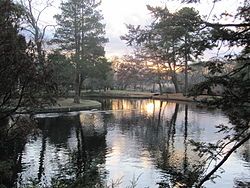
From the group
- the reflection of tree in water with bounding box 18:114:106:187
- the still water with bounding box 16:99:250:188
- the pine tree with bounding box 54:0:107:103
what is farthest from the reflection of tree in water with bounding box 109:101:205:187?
the pine tree with bounding box 54:0:107:103

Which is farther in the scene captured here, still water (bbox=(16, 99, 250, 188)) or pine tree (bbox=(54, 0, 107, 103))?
pine tree (bbox=(54, 0, 107, 103))

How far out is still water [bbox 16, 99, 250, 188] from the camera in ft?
43.7

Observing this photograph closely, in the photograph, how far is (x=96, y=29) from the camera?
47344mm

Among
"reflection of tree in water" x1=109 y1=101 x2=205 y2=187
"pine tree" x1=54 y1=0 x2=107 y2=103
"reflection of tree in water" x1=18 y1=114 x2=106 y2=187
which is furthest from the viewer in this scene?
"pine tree" x1=54 y1=0 x2=107 y2=103

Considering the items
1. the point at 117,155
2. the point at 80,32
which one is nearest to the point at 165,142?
the point at 117,155

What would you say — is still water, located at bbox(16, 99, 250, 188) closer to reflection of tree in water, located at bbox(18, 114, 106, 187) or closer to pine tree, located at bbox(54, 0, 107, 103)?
reflection of tree in water, located at bbox(18, 114, 106, 187)

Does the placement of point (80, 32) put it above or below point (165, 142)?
above

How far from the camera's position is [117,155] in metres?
18.2

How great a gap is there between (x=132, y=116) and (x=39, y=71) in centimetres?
2818

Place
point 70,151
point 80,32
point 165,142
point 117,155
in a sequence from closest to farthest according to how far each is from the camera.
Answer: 1. point 117,155
2. point 70,151
3. point 165,142
4. point 80,32

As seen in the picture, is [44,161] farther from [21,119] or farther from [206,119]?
[206,119]

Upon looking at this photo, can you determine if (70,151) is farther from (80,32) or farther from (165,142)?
(80,32)

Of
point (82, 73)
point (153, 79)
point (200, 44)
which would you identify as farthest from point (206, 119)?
point (153, 79)

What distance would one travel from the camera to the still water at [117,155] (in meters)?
13.3
